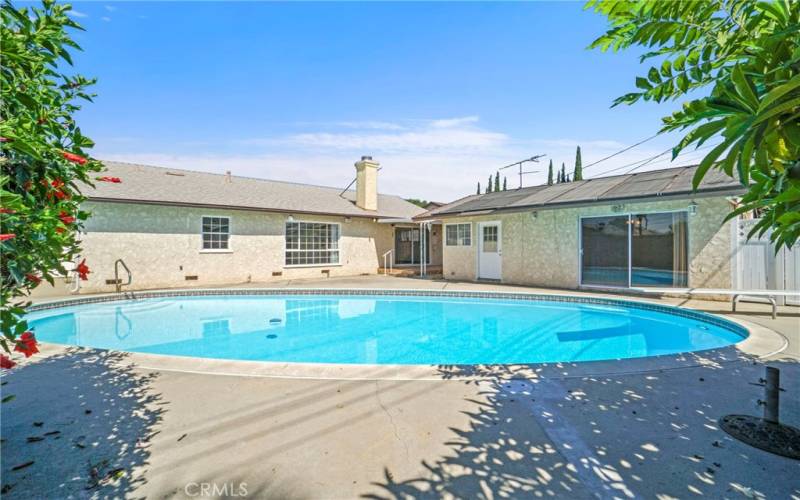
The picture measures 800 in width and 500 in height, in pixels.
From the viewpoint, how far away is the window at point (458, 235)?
52.4ft

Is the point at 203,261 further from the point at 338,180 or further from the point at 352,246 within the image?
the point at 338,180

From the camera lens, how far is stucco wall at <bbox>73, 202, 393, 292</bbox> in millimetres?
12352

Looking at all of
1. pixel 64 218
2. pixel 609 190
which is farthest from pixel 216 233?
pixel 609 190

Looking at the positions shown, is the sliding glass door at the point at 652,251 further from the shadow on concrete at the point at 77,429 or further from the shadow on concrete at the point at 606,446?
the shadow on concrete at the point at 77,429

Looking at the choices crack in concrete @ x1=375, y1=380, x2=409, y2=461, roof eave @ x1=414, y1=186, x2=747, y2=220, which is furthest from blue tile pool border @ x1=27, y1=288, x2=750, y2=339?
crack in concrete @ x1=375, y1=380, x2=409, y2=461

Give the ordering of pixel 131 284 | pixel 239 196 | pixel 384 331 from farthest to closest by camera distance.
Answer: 1. pixel 239 196
2. pixel 131 284
3. pixel 384 331

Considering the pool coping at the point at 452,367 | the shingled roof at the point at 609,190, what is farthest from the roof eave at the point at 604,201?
the pool coping at the point at 452,367

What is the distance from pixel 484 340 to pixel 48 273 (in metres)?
7.39

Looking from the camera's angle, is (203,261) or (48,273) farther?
(203,261)

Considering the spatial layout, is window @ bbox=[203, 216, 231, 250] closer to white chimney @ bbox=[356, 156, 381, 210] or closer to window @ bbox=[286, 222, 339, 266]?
window @ bbox=[286, 222, 339, 266]

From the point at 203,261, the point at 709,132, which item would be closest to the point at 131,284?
the point at 203,261

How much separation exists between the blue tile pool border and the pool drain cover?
5.75 m

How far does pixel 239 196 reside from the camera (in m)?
16.1

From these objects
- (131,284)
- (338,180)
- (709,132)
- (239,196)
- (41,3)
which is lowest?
(131,284)
